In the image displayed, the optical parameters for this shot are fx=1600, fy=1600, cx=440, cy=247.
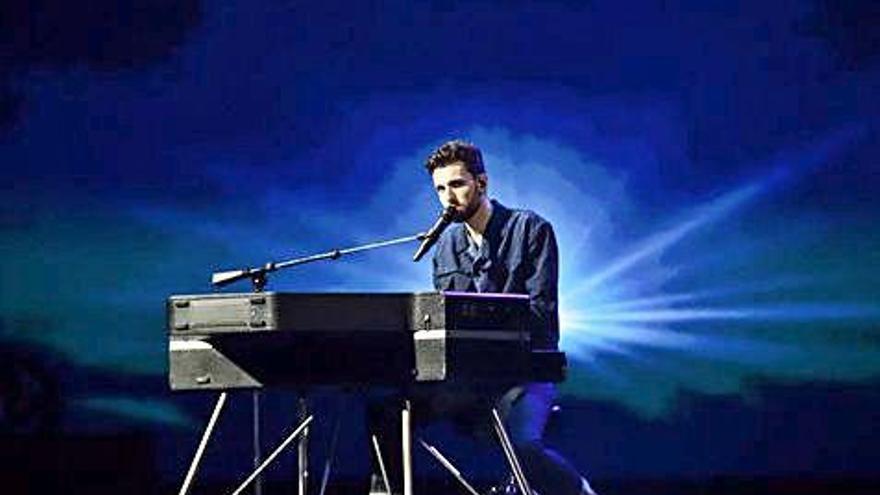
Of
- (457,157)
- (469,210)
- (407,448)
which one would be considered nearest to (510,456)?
(407,448)

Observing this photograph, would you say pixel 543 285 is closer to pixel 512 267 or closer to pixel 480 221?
pixel 512 267

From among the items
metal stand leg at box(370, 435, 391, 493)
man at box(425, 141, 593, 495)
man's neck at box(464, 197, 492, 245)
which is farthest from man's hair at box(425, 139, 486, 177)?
metal stand leg at box(370, 435, 391, 493)

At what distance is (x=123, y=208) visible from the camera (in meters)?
7.09

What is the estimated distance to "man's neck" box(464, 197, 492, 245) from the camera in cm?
511

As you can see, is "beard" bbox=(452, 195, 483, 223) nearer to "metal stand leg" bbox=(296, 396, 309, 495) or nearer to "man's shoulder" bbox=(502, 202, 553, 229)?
"man's shoulder" bbox=(502, 202, 553, 229)

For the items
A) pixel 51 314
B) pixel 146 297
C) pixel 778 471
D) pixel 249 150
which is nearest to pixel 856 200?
pixel 778 471

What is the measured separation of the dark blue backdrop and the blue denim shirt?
178 centimetres

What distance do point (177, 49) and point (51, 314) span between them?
131 centimetres

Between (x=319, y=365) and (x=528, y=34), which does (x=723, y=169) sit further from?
(x=319, y=365)

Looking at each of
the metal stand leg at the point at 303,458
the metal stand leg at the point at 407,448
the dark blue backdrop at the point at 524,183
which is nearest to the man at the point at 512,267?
the metal stand leg at the point at 303,458

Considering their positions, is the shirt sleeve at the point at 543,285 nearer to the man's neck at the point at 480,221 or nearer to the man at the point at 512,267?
the man at the point at 512,267

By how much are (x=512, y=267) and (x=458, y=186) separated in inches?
11.9

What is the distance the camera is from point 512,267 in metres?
4.96

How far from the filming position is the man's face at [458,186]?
16.3ft
